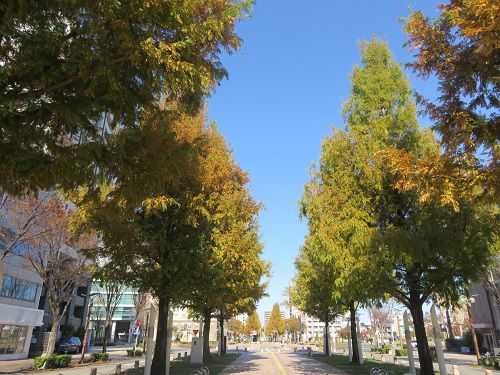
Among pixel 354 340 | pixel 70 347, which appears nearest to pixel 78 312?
pixel 70 347

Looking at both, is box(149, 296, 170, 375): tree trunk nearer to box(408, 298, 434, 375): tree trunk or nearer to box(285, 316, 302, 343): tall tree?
box(408, 298, 434, 375): tree trunk

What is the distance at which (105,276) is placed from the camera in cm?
1399

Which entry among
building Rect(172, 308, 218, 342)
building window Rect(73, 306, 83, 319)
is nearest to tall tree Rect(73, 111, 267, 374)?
building window Rect(73, 306, 83, 319)

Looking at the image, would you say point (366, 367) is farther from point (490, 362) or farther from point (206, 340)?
point (206, 340)

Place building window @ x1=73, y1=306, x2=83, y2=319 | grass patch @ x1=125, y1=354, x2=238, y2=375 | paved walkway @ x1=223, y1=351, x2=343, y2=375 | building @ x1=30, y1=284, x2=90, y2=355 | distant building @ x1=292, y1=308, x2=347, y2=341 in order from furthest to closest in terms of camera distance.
Answer: distant building @ x1=292, y1=308, x2=347, y2=341, building window @ x1=73, y1=306, x2=83, y2=319, building @ x1=30, y1=284, x2=90, y2=355, paved walkway @ x1=223, y1=351, x2=343, y2=375, grass patch @ x1=125, y1=354, x2=238, y2=375

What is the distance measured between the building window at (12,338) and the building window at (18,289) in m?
2.39

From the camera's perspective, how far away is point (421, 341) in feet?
45.5

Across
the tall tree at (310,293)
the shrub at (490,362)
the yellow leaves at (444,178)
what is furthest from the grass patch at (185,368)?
the shrub at (490,362)

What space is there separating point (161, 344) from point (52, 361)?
41.8ft

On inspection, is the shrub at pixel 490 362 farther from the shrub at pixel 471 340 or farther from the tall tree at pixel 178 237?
the shrub at pixel 471 340

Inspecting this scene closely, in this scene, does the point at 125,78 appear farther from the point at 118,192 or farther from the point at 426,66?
the point at 426,66

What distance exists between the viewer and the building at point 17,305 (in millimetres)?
29922

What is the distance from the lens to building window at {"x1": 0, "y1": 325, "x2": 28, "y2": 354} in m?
29.8

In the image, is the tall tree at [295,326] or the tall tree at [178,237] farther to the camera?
the tall tree at [295,326]
